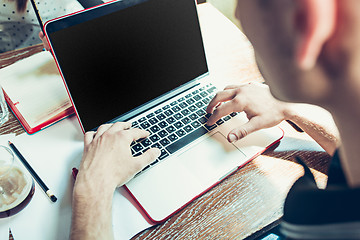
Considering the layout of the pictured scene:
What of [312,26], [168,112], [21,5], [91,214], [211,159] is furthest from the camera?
[21,5]

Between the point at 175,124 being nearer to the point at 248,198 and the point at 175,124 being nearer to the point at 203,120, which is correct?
the point at 203,120

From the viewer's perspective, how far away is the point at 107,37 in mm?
777

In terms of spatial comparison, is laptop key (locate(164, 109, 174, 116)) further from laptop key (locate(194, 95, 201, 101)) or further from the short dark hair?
the short dark hair

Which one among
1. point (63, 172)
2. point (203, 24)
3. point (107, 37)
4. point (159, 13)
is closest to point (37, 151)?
point (63, 172)

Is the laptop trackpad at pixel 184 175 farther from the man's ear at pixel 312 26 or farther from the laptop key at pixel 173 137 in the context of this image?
the man's ear at pixel 312 26

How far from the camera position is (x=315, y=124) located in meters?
0.82

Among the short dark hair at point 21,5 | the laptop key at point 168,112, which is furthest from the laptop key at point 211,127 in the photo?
the short dark hair at point 21,5

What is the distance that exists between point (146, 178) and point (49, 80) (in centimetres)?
48

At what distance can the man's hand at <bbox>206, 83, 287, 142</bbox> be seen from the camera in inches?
31.5

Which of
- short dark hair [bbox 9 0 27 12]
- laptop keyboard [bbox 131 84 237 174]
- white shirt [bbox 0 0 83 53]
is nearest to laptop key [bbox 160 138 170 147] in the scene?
laptop keyboard [bbox 131 84 237 174]

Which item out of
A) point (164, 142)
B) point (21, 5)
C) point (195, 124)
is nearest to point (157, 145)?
point (164, 142)

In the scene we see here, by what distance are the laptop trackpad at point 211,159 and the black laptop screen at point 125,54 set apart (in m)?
0.21

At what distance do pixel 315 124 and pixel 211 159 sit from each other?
298 millimetres

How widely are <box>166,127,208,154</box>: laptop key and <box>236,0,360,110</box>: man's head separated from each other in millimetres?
350
